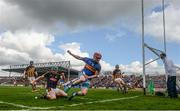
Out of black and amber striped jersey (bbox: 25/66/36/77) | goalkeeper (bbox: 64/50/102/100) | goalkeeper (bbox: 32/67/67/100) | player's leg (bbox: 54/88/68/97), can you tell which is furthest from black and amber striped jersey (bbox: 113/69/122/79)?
goalkeeper (bbox: 64/50/102/100)

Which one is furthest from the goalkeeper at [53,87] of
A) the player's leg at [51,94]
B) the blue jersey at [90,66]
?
the blue jersey at [90,66]

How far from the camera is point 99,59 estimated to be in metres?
14.4

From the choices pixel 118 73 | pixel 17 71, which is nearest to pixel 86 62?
pixel 118 73

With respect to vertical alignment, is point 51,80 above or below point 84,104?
above

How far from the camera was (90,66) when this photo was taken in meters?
14.4

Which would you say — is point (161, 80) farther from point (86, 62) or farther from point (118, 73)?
point (86, 62)

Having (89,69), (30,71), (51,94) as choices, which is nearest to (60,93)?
(51,94)

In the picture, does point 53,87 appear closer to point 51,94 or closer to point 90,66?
point 51,94

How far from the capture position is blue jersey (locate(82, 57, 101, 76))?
14359mm

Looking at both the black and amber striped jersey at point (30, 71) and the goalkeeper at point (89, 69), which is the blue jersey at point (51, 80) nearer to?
the goalkeeper at point (89, 69)

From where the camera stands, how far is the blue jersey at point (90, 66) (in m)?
14.4

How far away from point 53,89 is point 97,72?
1.91m

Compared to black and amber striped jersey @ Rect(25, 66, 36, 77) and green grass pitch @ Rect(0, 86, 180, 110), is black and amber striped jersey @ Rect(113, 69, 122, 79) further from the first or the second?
green grass pitch @ Rect(0, 86, 180, 110)

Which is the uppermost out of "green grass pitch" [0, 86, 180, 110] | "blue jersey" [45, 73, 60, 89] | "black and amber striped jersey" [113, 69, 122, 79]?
"black and amber striped jersey" [113, 69, 122, 79]
